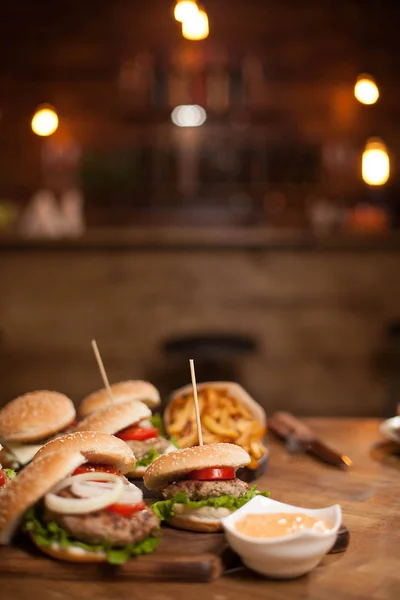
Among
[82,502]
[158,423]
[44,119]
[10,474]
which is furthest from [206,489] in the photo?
[44,119]

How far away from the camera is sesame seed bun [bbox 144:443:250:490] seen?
6.28 ft

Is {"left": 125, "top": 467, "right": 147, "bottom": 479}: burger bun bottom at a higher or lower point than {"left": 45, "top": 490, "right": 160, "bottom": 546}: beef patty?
lower

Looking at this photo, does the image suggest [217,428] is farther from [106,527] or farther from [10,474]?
[106,527]

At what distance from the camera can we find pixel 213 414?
2.59 m

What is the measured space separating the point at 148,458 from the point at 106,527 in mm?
660

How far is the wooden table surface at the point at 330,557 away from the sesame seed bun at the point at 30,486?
0.43 feet

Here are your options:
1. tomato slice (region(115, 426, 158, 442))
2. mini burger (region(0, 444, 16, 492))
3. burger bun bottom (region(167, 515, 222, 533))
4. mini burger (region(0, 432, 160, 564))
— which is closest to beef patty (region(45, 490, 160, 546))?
mini burger (region(0, 432, 160, 564))

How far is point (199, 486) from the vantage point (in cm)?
191

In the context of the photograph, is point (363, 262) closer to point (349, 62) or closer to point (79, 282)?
point (79, 282)

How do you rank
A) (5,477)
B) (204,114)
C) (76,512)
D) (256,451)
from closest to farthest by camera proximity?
(76,512), (5,477), (256,451), (204,114)

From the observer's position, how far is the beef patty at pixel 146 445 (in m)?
2.34

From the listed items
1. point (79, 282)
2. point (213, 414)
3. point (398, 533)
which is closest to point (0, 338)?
point (79, 282)

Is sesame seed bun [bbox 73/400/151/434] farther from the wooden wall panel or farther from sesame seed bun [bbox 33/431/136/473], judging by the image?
the wooden wall panel

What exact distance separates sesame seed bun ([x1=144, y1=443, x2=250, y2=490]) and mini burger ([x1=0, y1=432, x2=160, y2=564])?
123 millimetres
